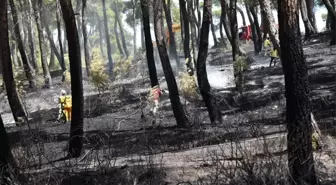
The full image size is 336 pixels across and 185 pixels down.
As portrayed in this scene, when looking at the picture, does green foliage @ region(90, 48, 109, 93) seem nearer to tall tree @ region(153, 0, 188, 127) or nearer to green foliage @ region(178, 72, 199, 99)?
green foliage @ region(178, 72, 199, 99)

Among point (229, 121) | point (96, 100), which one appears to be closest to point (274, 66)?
point (96, 100)

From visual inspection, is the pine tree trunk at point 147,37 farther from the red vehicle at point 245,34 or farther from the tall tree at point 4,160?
the red vehicle at point 245,34

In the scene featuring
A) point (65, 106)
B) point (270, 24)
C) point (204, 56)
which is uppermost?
point (270, 24)

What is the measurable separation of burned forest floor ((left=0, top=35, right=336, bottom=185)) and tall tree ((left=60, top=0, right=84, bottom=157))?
425 millimetres

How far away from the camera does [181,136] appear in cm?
1422

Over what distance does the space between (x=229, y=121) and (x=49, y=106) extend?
40.3 feet

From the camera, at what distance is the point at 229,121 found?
15.6 metres

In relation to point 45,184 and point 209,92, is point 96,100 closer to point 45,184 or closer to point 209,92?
point 209,92

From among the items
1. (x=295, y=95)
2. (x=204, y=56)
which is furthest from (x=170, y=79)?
(x=295, y=95)

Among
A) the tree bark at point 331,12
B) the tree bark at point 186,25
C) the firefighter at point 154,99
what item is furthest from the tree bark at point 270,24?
the tree bark at point 331,12

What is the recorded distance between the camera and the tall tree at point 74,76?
37.1ft

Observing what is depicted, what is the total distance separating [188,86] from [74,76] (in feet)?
28.3

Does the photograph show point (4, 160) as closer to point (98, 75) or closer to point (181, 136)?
point (181, 136)

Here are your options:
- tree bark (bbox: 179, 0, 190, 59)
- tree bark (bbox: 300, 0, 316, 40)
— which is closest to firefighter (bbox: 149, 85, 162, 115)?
tree bark (bbox: 179, 0, 190, 59)
